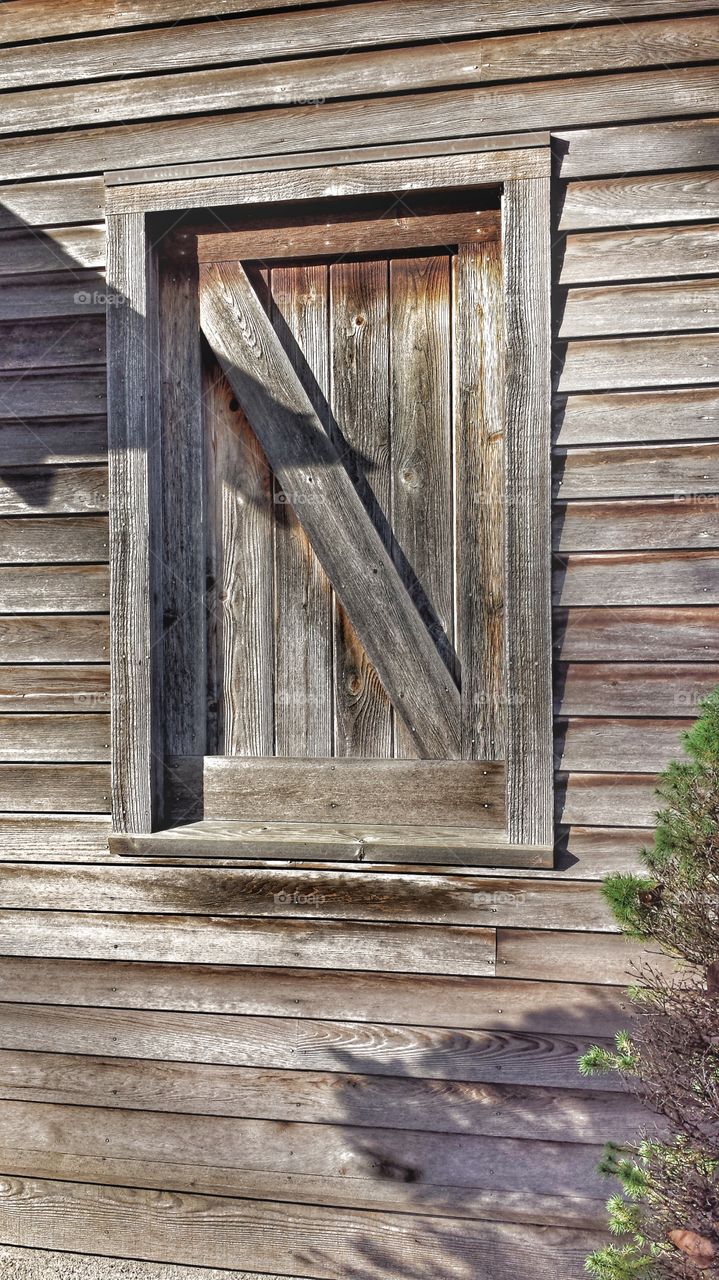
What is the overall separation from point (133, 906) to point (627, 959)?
66.5 inches

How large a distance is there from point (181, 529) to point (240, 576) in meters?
0.27

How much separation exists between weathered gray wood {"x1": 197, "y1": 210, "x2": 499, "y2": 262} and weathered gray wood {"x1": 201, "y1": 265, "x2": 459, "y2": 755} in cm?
12

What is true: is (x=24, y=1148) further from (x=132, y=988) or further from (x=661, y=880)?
(x=661, y=880)

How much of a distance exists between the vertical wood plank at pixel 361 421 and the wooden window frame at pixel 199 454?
12.7 inches

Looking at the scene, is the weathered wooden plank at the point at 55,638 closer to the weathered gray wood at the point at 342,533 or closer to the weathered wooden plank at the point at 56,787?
the weathered wooden plank at the point at 56,787

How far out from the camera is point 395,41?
9.14 feet

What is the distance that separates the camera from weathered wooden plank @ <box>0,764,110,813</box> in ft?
10.0

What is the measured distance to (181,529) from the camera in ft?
10.1

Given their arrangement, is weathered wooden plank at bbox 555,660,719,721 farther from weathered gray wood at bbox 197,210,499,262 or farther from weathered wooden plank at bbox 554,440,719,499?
weathered gray wood at bbox 197,210,499,262

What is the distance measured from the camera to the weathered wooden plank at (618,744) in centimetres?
272

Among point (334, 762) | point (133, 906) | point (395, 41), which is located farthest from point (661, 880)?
point (395, 41)

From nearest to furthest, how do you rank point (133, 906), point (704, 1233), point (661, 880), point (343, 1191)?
point (704, 1233) < point (661, 880) < point (343, 1191) < point (133, 906)

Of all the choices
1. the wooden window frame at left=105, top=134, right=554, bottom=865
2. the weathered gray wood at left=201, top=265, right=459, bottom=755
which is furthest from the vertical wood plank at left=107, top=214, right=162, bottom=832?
the weathered gray wood at left=201, top=265, right=459, bottom=755

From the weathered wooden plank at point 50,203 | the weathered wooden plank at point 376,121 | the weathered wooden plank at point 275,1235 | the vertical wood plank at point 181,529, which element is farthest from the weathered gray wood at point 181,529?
the weathered wooden plank at point 275,1235
